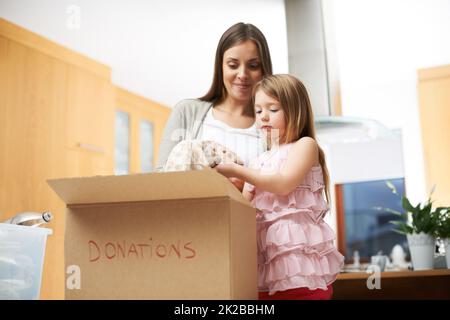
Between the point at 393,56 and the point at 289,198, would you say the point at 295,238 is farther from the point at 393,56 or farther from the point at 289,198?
the point at 393,56

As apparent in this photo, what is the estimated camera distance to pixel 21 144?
2.71m

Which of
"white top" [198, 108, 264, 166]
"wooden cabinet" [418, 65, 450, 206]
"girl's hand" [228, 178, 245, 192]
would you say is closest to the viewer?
"girl's hand" [228, 178, 245, 192]

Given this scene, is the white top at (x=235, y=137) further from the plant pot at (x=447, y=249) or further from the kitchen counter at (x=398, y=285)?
the plant pot at (x=447, y=249)

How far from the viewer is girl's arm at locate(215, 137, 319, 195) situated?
909mm

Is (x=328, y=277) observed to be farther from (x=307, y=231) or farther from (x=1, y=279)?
(x=1, y=279)

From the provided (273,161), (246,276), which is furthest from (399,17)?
(246,276)

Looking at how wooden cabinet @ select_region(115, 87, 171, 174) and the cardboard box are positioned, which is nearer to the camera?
the cardboard box

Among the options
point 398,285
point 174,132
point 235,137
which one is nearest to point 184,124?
point 174,132

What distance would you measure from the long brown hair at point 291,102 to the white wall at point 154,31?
68 cm

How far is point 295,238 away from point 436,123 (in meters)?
3.03

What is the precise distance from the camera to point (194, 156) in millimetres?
883

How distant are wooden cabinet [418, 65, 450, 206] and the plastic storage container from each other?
9.92 feet

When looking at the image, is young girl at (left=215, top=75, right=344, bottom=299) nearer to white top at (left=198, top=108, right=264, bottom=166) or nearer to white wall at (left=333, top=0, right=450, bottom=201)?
white top at (left=198, top=108, right=264, bottom=166)

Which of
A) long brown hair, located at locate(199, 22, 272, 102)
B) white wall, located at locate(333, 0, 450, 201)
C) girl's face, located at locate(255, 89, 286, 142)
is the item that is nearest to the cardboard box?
girl's face, located at locate(255, 89, 286, 142)
